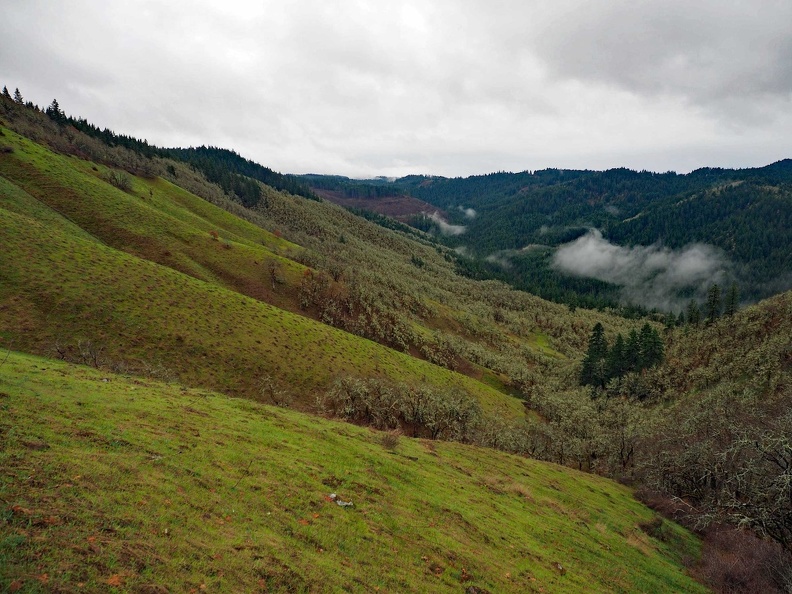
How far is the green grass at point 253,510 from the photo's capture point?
35.6 feet

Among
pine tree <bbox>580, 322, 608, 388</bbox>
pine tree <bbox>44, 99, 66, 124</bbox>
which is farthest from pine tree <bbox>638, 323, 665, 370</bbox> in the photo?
pine tree <bbox>44, 99, 66, 124</bbox>

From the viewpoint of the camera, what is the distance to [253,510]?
1603 centimetres

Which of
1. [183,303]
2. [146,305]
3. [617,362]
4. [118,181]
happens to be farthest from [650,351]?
[118,181]

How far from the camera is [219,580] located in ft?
36.7

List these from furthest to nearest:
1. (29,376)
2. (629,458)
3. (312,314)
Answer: (312,314)
(629,458)
(29,376)

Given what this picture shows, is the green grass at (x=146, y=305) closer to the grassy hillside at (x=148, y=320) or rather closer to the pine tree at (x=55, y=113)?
the grassy hillside at (x=148, y=320)

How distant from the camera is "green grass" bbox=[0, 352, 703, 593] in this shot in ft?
35.6

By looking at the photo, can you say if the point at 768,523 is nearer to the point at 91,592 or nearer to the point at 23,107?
the point at 91,592

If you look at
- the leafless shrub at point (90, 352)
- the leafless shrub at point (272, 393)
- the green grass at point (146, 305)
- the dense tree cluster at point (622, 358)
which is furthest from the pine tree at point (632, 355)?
the leafless shrub at point (90, 352)

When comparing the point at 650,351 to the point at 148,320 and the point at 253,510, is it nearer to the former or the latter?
the point at 148,320

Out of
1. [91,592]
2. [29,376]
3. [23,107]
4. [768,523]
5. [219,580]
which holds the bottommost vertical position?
[768,523]

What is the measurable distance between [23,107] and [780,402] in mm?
227738

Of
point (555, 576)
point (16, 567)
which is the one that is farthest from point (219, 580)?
point (555, 576)

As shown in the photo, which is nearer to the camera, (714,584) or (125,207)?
(714,584)
